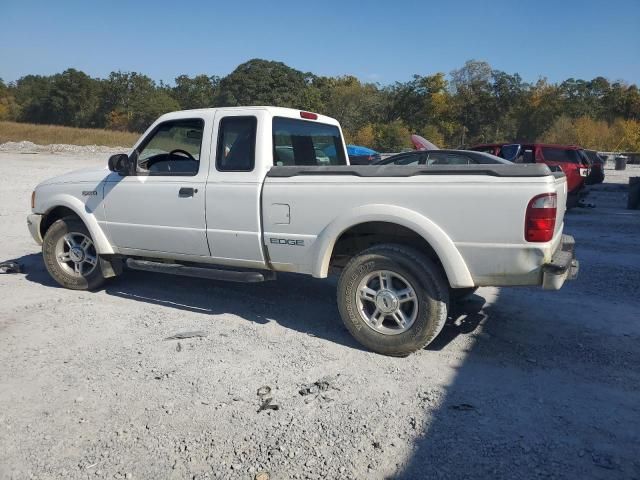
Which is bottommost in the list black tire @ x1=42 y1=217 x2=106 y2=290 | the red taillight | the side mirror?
black tire @ x1=42 y1=217 x2=106 y2=290

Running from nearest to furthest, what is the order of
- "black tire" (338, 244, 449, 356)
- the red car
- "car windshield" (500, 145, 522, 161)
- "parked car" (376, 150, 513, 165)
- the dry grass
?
"black tire" (338, 244, 449, 356) → "parked car" (376, 150, 513, 165) → the red car → "car windshield" (500, 145, 522, 161) → the dry grass

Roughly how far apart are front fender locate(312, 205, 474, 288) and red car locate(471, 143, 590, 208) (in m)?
11.3

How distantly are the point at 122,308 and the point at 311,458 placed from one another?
11.0 ft

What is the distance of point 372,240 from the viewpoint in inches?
180

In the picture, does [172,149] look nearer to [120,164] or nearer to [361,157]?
[120,164]

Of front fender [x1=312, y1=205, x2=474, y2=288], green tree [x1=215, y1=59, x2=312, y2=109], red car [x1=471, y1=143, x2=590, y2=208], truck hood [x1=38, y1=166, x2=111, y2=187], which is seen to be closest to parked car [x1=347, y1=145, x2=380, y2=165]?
red car [x1=471, y1=143, x2=590, y2=208]

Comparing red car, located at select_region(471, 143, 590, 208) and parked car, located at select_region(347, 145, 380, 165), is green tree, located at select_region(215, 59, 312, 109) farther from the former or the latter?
red car, located at select_region(471, 143, 590, 208)

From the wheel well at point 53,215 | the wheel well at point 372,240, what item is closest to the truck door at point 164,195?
the wheel well at point 53,215

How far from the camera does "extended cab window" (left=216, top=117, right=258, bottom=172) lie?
189 inches

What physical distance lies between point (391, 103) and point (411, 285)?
62519 millimetres

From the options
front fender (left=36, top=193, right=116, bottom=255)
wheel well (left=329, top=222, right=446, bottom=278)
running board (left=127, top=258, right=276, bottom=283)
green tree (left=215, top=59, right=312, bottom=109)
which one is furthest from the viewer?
green tree (left=215, top=59, right=312, bottom=109)

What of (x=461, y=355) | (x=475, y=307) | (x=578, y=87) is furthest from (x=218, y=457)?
(x=578, y=87)

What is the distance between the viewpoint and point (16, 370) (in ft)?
13.2

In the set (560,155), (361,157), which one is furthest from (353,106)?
(560,155)
